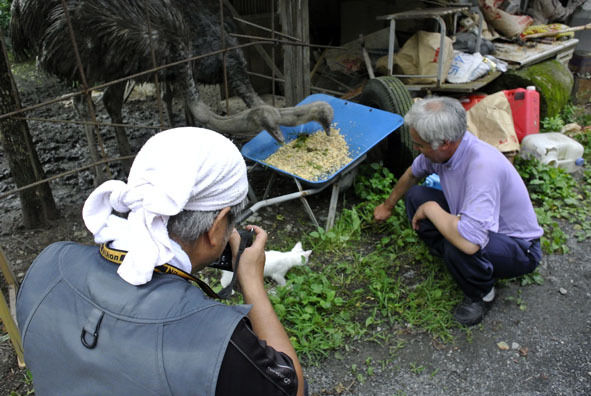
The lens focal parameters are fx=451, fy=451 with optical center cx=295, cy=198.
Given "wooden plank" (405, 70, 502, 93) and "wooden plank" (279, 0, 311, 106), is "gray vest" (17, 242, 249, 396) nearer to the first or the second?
"wooden plank" (279, 0, 311, 106)

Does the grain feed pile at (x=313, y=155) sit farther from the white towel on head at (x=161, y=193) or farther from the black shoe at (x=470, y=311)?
the white towel on head at (x=161, y=193)

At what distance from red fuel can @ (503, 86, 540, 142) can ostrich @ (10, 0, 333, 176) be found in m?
2.22

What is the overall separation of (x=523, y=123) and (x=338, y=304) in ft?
9.99

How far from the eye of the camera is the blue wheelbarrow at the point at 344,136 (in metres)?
3.35

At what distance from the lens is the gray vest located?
98 cm

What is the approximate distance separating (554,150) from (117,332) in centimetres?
446

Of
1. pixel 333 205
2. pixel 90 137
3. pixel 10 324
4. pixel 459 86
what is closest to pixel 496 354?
pixel 333 205

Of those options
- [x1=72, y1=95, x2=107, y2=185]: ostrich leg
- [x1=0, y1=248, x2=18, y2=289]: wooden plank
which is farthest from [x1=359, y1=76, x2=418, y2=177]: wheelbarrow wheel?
[x1=0, y1=248, x2=18, y2=289]: wooden plank

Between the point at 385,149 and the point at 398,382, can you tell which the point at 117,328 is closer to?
the point at 398,382

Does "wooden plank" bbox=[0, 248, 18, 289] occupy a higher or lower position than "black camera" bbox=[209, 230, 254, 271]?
lower

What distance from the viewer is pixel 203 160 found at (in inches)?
43.4

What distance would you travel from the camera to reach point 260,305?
4.47ft

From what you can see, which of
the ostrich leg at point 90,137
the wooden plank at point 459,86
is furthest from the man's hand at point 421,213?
the ostrich leg at point 90,137

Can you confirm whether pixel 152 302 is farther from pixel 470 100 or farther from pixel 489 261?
pixel 470 100
